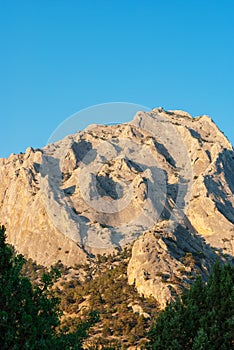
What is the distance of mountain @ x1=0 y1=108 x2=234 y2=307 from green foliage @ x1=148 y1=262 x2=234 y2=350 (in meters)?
37.8

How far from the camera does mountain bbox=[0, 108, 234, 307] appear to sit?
79500 millimetres

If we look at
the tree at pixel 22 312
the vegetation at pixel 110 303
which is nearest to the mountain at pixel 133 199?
the vegetation at pixel 110 303

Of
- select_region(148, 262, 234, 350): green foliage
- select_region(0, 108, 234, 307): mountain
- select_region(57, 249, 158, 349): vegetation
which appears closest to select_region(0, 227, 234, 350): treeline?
select_region(148, 262, 234, 350): green foliage

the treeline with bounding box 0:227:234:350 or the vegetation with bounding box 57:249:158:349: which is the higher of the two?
the vegetation with bounding box 57:249:158:349

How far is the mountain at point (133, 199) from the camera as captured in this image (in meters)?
79.5

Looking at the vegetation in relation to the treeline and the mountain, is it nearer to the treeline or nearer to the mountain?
the mountain

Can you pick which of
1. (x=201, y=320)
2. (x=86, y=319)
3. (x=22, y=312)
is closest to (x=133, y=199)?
(x=86, y=319)

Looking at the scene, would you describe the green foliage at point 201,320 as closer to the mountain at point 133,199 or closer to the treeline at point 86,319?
the treeline at point 86,319

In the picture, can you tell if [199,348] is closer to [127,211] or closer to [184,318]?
[184,318]

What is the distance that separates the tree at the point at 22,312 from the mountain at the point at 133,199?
147 feet

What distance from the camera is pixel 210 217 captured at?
117 m

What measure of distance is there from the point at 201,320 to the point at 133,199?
287 feet

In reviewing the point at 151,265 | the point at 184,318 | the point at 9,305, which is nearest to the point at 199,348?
the point at 184,318

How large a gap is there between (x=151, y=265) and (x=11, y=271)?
179ft
